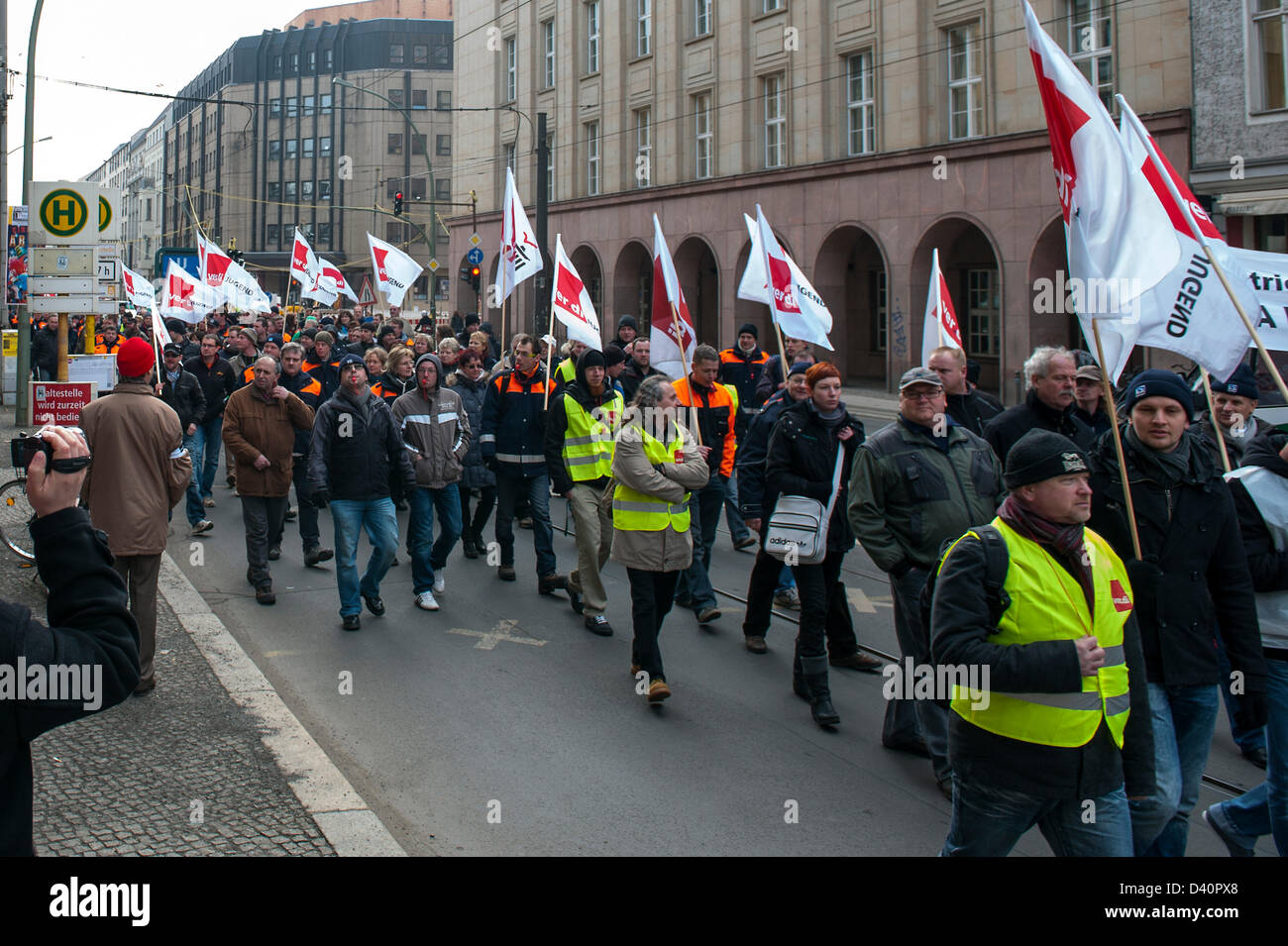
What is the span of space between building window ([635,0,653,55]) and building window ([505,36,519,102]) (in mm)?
7626

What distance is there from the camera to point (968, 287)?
28766mm

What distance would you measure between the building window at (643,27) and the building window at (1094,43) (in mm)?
15728

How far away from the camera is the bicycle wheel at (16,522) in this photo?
10336 millimetres

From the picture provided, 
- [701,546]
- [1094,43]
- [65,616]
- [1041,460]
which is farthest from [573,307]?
[1094,43]

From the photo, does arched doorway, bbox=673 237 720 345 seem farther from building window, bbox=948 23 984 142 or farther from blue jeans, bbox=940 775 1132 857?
blue jeans, bbox=940 775 1132 857

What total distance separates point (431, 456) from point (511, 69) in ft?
124

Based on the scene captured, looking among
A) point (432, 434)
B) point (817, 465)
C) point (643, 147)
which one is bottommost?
point (817, 465)

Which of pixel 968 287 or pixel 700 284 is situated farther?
pixel 700 284

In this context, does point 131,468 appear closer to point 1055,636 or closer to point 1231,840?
point 1055,636

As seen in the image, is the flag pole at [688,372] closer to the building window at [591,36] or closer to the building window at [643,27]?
the building window at [643,27]

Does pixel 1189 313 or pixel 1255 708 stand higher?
pixel 1189 313

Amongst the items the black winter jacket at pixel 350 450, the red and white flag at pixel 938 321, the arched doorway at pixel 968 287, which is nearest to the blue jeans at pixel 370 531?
the black winter jacket at pixel 350 450

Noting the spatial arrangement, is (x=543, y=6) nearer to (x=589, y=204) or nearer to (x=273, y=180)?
(x=589, y=204)
